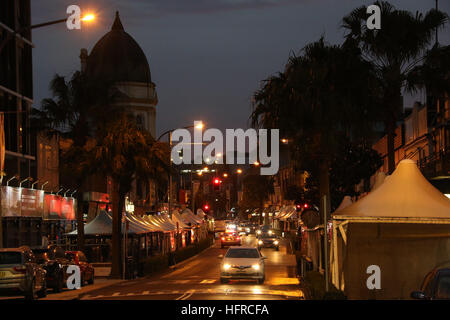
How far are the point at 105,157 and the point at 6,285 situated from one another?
13.7 m

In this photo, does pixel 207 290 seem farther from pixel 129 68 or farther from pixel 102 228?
pixel 129 68

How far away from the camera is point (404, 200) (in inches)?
778

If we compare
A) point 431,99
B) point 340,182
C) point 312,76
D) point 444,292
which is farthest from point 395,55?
point 340,182

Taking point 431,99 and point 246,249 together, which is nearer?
point 246,249

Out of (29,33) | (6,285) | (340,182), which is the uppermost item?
(29,33)

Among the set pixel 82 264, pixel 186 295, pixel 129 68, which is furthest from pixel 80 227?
pixel 129 68

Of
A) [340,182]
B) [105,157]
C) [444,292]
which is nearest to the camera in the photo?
[444,292]

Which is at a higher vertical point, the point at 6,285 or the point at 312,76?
the point at 312,76

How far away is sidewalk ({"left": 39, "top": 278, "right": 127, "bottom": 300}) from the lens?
25822 mm

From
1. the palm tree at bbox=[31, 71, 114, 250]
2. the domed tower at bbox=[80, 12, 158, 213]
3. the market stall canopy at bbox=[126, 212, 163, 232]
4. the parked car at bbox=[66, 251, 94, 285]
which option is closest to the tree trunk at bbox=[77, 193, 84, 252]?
the palm tree at bbox=[31, 71, 114, 250]

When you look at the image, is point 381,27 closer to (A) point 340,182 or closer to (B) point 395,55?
(B) point 395,55

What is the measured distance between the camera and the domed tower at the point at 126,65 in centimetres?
8221

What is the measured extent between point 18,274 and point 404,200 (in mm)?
11776

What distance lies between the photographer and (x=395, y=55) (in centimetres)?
2841
